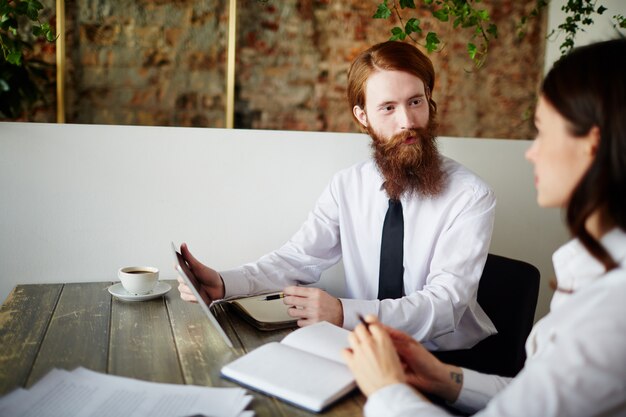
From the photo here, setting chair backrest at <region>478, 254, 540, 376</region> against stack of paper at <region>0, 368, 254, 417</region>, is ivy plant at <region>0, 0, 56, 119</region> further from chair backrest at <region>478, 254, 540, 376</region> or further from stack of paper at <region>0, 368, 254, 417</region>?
chair backrest at <region>478, 254, 540, 376</region>

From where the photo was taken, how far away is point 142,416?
926 millimetres

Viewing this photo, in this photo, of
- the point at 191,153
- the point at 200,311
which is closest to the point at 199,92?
the point at 191,153

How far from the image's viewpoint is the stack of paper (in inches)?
37.1

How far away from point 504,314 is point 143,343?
107 centimetres

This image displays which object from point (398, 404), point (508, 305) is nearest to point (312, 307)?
point (398, 404)

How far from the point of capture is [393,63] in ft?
6.03

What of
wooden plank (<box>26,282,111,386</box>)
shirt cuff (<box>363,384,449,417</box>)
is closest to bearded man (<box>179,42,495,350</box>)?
wooden plank (<box>26,282,111,386</box>)

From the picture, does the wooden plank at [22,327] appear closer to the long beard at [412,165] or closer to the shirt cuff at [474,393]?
the shirt cuff at [474,393]

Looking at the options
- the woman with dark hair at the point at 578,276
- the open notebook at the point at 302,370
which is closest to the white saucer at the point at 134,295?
the open notebook at the point at 302,370

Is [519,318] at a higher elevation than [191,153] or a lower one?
lower

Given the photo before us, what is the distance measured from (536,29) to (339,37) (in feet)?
3.10

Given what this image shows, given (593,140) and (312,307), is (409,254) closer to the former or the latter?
(312,307)

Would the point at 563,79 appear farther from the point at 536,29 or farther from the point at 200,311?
the point at 536,29

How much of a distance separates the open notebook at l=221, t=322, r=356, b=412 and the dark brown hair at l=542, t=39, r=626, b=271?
506 mm
